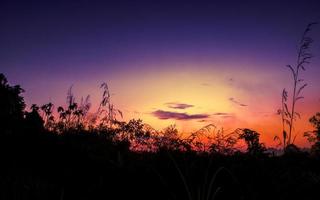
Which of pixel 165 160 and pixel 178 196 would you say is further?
pixel 165 160

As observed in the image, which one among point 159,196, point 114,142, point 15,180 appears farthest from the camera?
point 114,142

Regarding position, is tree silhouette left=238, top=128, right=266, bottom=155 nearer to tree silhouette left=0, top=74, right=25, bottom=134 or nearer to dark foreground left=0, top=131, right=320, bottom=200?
dark foreground left=0, top=131, right=320, bottom=200

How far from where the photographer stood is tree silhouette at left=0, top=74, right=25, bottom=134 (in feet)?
27.4

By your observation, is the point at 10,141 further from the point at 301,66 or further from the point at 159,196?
the point at 301,66

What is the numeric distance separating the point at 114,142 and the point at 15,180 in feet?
16.2

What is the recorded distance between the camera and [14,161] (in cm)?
667

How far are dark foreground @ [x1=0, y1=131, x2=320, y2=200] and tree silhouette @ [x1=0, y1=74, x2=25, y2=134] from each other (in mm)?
918

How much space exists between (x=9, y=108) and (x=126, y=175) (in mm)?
11586

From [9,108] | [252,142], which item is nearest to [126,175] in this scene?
[252,142]

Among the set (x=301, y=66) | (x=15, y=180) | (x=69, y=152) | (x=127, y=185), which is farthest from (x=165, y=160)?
(x=301, y=66)

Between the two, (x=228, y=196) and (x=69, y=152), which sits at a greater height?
(x=69, y=152)

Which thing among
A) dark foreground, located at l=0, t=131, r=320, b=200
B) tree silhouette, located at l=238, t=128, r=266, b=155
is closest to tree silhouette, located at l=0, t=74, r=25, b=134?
dark foreground, located at l=0, t=131, r=320, b=200

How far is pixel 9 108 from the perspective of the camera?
1609cm

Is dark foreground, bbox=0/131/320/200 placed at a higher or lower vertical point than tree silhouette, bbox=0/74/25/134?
lower
